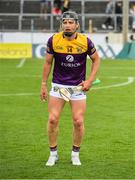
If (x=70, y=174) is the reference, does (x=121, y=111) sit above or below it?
below

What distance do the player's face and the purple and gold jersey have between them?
0.15 metres

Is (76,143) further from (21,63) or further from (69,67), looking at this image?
(21,63)

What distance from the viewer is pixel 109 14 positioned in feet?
147

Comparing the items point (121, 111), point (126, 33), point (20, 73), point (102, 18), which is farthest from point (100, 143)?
point (102, 18)

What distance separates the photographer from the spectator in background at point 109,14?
44.2 meters

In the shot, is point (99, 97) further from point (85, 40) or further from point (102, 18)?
point (102, 18)

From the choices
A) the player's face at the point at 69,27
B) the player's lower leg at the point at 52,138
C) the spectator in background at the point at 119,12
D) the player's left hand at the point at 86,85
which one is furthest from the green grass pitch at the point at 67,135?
the spectator in background at the point at 119,12

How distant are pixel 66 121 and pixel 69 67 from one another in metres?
5.05

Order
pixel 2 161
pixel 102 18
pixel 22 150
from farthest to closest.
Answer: pixel 102 18 < pixel 22 150 < pixel 2 161

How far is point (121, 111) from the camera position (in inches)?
646

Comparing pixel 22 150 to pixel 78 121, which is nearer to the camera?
pixel 78 121

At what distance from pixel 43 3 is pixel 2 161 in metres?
36.3

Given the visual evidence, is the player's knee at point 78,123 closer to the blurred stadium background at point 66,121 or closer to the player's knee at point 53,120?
the player's knee at point 53,120

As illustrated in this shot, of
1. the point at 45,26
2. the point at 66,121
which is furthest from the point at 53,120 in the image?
the point at 45,26
